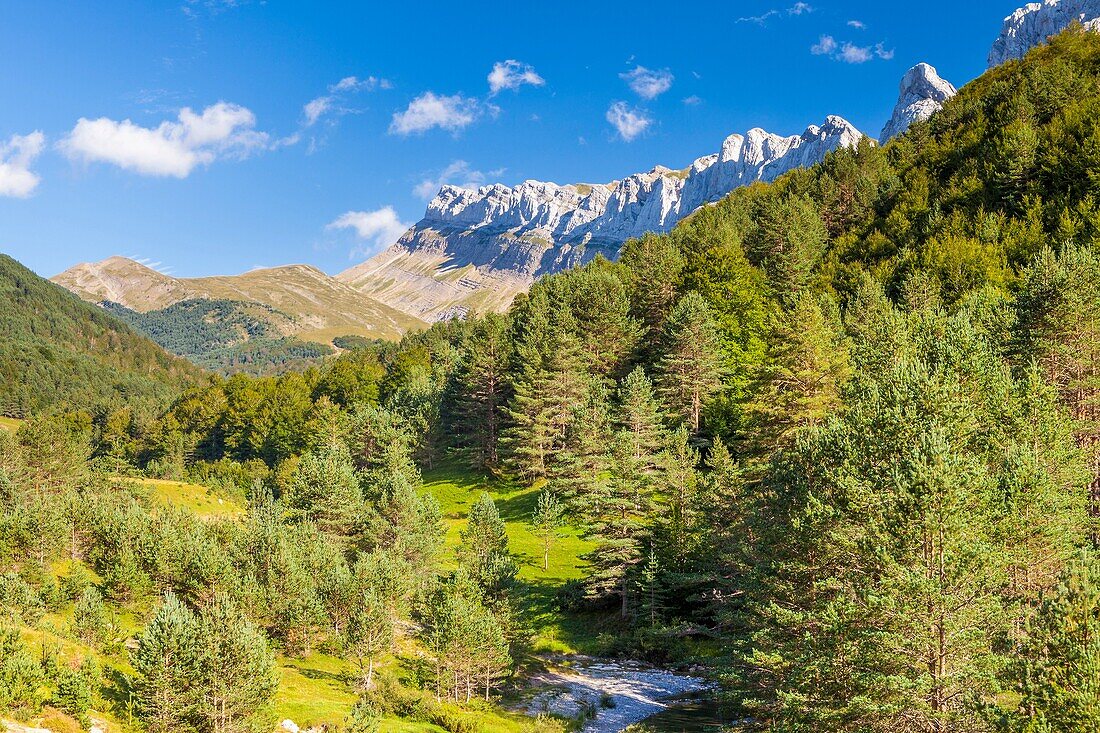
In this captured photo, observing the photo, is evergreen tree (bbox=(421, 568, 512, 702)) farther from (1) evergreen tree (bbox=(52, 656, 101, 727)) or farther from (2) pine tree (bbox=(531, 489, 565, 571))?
(2) pine tree (bbox=(531, 489, 565, 571))

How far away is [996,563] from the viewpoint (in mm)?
20938

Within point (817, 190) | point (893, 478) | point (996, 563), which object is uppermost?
point (817, 190)

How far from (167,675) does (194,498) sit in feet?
288

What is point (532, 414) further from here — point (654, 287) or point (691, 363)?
point (654, 287)

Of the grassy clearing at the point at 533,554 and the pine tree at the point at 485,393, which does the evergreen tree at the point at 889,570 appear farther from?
the pine tree at the point at 485,393

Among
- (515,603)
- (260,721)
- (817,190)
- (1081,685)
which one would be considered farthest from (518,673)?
(817,190)

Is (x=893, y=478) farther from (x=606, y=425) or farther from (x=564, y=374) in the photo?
(x=564, y=374)

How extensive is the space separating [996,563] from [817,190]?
11215 cm

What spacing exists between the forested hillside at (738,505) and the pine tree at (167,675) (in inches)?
4.8

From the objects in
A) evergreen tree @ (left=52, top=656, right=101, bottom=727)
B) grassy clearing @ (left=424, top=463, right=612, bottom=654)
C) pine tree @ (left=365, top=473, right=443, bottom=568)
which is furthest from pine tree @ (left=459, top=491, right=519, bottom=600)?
evergreen tree @ (left=52, top=656, right=101, bottom=727)

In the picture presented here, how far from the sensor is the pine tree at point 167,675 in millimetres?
23766

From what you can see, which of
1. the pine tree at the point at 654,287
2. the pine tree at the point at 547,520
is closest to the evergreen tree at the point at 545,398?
the pine tree at the point at 547,520

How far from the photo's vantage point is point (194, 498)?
327 feet

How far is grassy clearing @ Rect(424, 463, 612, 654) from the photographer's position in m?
51.6
